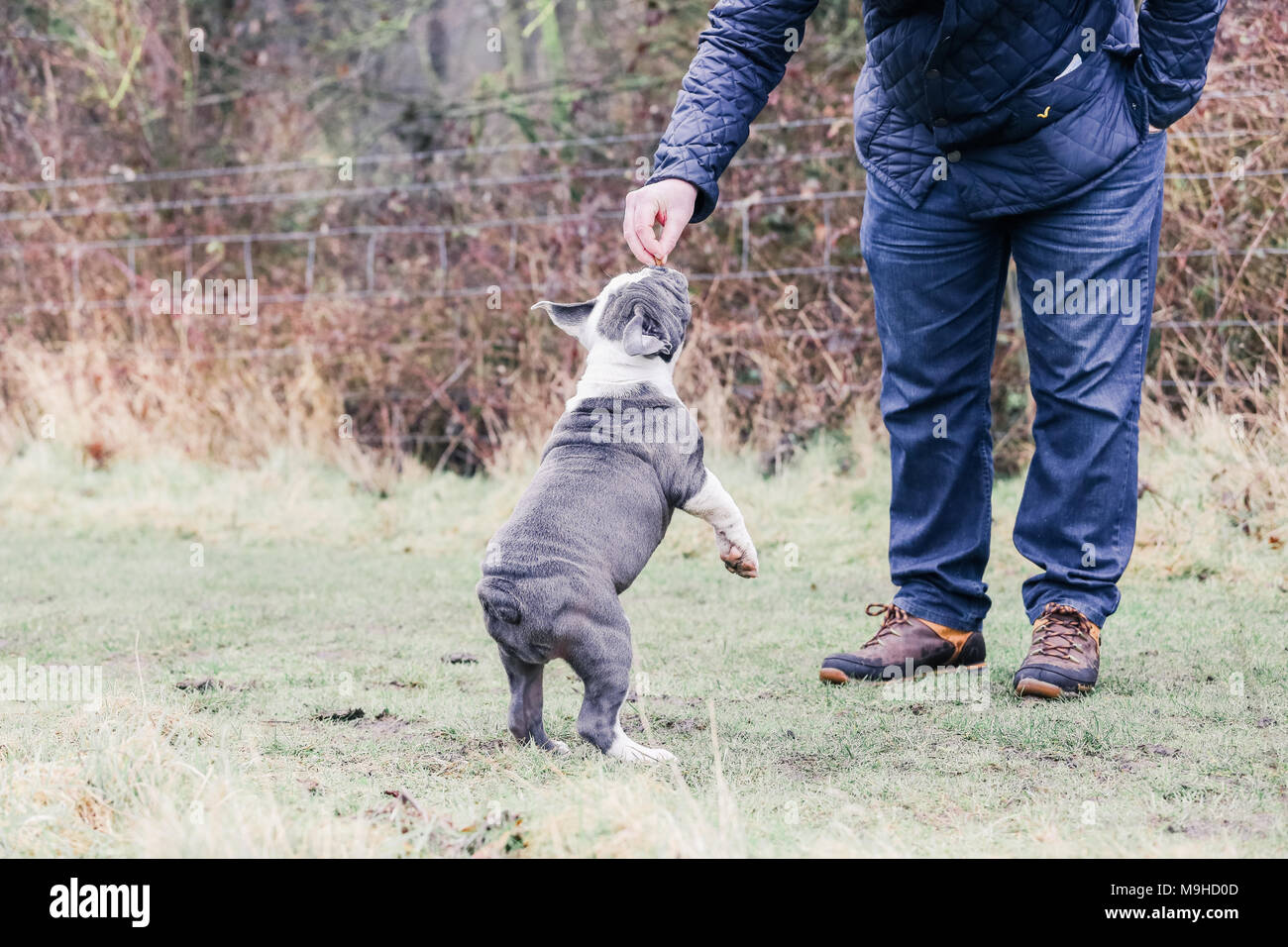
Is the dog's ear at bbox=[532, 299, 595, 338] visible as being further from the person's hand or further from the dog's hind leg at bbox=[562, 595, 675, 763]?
the dog's hind leg at bbox=[562, 595, 675, 763]

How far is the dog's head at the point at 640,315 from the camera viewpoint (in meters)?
2.93

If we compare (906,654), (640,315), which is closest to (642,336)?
(640,315)

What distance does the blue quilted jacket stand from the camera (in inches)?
123

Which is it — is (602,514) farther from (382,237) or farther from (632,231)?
(382,237)

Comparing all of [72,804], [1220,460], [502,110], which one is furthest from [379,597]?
[502,110]

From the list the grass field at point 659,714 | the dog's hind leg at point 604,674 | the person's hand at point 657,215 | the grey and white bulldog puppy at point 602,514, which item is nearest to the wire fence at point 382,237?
the grass field at point 659,714

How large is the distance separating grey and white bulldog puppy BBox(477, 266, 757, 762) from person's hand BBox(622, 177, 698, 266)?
0.29 feet

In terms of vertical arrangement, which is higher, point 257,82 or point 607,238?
point 257,82

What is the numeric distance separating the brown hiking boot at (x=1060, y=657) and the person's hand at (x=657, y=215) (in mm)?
1316

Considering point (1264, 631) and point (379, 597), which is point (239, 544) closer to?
point (379, 597)

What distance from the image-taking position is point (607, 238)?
7.43m

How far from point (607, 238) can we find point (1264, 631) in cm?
456

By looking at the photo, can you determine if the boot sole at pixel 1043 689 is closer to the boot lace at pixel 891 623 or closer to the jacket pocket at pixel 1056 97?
the boot lace at pixel 891 623

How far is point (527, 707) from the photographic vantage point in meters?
2.77
